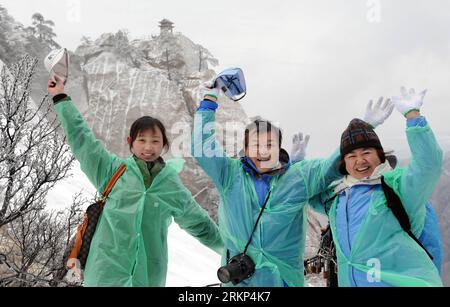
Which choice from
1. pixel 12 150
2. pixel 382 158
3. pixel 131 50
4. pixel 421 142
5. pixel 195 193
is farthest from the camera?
pixel 131 50

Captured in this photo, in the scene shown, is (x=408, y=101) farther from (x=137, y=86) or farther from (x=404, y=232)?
(x=137, y=86)

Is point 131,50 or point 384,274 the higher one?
point 131,50

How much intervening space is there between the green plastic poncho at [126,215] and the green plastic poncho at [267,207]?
37 centimetres

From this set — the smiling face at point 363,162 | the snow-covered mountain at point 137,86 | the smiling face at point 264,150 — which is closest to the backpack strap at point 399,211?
the smiling face at point 363,162

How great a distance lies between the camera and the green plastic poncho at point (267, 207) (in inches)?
97.4

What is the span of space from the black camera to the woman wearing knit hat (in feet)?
1.83

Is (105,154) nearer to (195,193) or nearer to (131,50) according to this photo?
(195,193)

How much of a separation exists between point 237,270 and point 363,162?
40.2 inches

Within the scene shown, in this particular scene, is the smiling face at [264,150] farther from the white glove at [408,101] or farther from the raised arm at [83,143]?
the raised arm at [83,143]

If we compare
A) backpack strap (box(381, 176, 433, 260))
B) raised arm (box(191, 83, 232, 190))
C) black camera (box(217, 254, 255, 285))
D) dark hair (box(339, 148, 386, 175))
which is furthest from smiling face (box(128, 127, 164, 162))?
backpack strap (box(381, 176, 433, 260))
